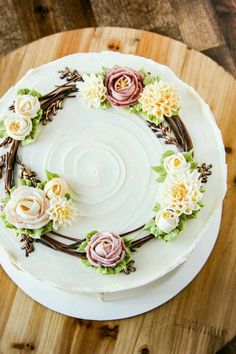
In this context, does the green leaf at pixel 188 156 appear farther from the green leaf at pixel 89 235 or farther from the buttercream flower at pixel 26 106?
the buttercream flower at pixel 26 106

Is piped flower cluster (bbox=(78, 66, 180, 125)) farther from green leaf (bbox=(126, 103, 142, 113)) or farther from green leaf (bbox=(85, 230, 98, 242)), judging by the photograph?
green leaf (bbox=(85, 230, 98, 242))

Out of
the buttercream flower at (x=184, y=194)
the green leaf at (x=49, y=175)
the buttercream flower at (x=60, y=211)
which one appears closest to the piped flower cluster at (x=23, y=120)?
the green leaf at (x=49, y=175)

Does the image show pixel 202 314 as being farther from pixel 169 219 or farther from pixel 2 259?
pixel 2 259

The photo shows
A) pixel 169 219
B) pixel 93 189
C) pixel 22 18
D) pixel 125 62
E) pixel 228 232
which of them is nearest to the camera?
pixel 169 219

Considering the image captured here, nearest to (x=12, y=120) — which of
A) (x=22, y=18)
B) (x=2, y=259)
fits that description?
(x=2, y=259)

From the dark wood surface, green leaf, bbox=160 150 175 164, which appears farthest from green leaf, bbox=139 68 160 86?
the dark wood surface

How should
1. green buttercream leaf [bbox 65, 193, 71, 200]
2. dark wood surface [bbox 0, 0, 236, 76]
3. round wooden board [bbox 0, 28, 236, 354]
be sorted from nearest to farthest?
green buttercream leaf [bbox 65, 193, 71, 200], round wooden board [bbox 0, 28, 236, 354], dark wood surface [bbox 0, 0, 236, 76]

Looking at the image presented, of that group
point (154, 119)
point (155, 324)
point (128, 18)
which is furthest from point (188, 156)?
point (128, 18)
